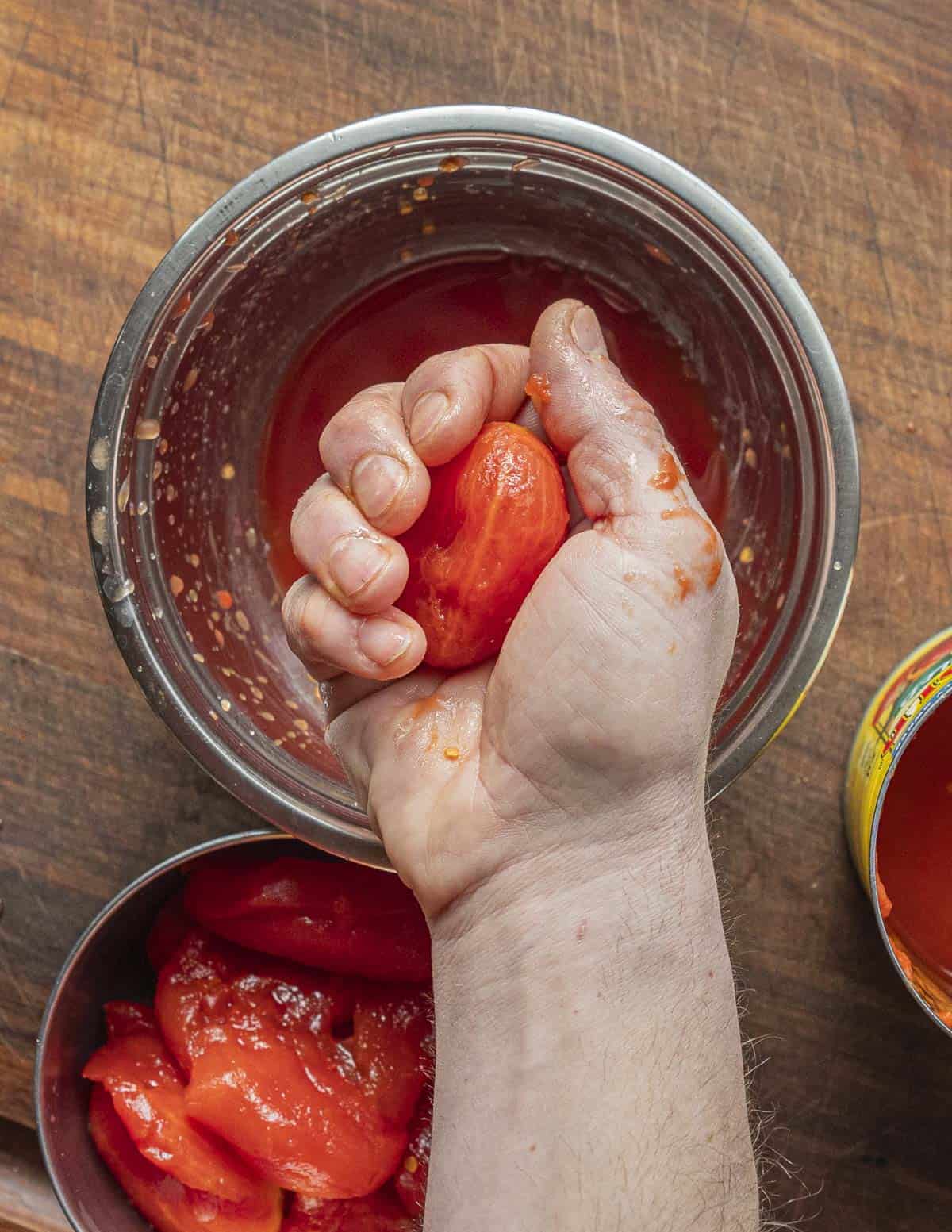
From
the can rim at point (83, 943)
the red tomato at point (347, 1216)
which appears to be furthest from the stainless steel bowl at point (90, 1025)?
the red tomato at point (347, 1216)

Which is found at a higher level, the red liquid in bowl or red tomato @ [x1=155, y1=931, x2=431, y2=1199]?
the red liquid in bowl

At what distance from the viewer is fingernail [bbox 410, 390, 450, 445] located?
3.15 feet

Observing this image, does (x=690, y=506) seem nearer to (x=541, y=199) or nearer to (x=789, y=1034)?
(x=541, y=199)

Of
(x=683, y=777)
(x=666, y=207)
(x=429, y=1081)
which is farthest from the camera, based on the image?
(x=429, y=1081)

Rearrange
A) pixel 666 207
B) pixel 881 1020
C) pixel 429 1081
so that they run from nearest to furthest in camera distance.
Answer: pixel 666 207, pixel 429 1081, pixel 881 1020

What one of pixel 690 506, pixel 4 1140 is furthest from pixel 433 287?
pixel 4 1140

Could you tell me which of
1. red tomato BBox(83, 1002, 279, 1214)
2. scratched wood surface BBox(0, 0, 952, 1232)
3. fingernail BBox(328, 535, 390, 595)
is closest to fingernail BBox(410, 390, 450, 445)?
fingernail BBox(328, 535, 390, 595)

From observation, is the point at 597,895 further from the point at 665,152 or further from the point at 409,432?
the point at 665,152

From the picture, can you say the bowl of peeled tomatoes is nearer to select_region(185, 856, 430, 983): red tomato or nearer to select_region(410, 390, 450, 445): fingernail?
select_region(185, 856, 430, 983): red tomato

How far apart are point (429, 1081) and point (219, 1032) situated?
0.77 feet

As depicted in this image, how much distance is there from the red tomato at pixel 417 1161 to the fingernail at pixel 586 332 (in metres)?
0.80

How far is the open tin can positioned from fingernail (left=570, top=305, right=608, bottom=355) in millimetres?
466

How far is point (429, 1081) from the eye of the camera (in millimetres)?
1181

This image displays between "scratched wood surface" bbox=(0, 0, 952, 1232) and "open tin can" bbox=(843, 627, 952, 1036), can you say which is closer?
"open tin can" bbox=(843, 627, 952, 1036)
